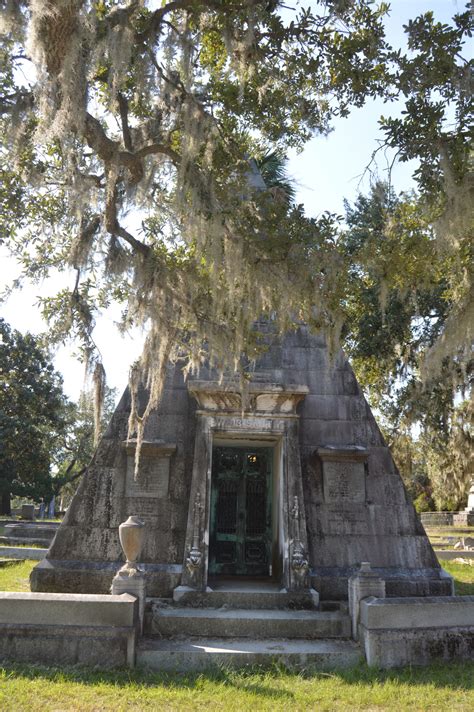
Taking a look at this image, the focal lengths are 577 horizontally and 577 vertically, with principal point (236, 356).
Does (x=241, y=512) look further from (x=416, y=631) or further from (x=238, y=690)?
(x=238, y=690)

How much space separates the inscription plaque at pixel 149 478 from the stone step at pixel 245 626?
71.4 inches

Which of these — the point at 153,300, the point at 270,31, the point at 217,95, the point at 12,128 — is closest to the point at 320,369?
the point at 153,300

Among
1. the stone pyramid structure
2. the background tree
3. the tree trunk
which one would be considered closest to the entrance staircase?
the stone pyramid structure

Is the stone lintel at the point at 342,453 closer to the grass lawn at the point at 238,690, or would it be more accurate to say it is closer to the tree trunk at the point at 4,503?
the grass lawn at the point at 238,690

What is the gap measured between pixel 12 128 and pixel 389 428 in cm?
1195

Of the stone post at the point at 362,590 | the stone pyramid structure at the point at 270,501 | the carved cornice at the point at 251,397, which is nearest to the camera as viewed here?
the stone post at the point at 362,590

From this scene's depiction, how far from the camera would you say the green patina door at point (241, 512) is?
31.0ft

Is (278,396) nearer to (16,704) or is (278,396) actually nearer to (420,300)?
(16,704)

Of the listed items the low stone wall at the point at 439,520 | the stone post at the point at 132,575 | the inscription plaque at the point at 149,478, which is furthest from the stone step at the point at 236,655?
the low stone wall at the point at 439,520

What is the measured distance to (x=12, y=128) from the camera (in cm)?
577

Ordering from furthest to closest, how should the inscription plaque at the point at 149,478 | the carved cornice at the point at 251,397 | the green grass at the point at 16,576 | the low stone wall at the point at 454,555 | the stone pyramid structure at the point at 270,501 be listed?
1. the low stone wall at the point at 454,555
2. the carved cornice at the point at 251,397
3. the green grass at the point at 16,576
4. the inscription plaque at the point at 149,478
5. the stone pyramid structure at the point at 270,501

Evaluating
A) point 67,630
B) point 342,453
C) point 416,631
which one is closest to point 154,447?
point 342,453

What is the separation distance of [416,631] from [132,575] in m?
3.13

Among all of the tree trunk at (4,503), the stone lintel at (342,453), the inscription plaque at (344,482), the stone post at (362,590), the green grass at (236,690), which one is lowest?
the green grass at (236,690)
